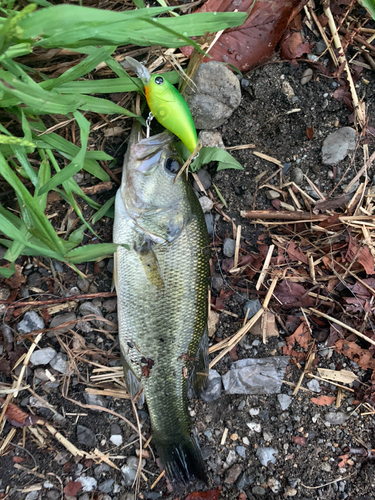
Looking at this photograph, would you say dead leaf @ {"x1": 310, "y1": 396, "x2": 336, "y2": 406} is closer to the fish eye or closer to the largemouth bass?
the largemouth bass

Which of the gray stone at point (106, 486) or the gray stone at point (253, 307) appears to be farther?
the gray stone at point (253, 307)

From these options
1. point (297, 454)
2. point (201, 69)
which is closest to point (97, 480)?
point (297, 454)

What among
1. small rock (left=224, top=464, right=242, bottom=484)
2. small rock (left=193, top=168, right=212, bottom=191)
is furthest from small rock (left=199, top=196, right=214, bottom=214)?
small rock (left=224, top=464, right=242, bottom=484)

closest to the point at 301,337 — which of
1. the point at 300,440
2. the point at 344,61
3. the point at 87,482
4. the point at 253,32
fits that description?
the point at 300,440

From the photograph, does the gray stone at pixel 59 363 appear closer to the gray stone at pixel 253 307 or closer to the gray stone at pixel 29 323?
the gray stone at pixel 29 323

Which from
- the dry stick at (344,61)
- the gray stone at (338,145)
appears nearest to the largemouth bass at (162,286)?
the gray stone at (338,145)

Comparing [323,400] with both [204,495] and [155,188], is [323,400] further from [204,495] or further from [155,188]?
[155,188]

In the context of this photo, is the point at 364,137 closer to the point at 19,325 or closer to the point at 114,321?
the point at 114,321
